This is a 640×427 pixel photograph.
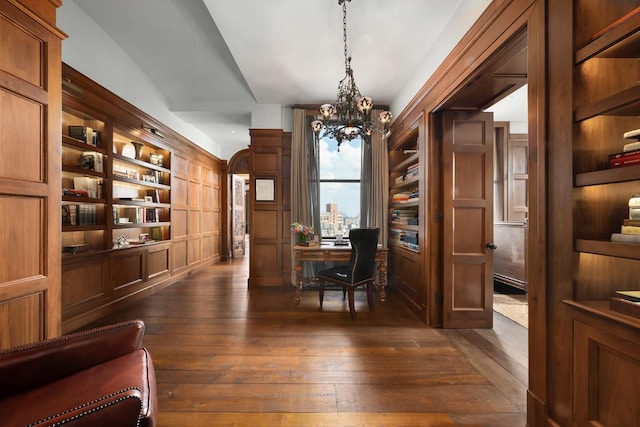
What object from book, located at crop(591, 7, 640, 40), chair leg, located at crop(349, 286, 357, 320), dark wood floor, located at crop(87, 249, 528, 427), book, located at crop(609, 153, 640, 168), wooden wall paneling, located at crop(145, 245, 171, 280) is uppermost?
book, located at crop(591, 7, 640, 40)

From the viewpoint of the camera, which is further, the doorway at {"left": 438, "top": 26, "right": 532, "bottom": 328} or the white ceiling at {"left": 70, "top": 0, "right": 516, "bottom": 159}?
the white ceiling at {"left": 70, "top": 0, "right": 516, "bottom": 159}

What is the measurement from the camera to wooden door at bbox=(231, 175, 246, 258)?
298 inches

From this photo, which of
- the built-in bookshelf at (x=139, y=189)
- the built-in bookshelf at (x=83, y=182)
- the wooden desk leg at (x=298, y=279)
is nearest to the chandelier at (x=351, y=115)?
the wooden desk leg at (x=298, y=279)

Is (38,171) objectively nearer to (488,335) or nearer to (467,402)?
(467,402)

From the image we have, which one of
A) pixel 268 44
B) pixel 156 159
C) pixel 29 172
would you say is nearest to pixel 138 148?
pixel 156 159

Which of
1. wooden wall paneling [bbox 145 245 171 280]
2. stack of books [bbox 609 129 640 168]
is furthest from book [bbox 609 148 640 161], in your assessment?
wooden wall paneling [bbox 145 245 171 280]

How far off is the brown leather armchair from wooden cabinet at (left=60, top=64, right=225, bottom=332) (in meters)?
0.98

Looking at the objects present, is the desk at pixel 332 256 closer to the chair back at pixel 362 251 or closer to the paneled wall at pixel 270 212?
the chair back at pixel 362 251

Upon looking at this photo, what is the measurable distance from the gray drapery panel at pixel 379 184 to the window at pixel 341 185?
41 centimetres

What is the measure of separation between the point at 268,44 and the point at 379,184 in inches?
101

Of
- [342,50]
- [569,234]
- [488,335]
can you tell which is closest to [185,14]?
[342,50]

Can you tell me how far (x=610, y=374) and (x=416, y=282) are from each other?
2186 millimetres

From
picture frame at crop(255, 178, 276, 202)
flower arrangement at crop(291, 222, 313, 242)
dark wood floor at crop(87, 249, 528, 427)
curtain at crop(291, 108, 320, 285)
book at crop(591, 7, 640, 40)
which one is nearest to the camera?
book at crop(591, 7, 640, 40)

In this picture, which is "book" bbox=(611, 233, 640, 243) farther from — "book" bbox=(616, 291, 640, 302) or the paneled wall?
the paneled wall
